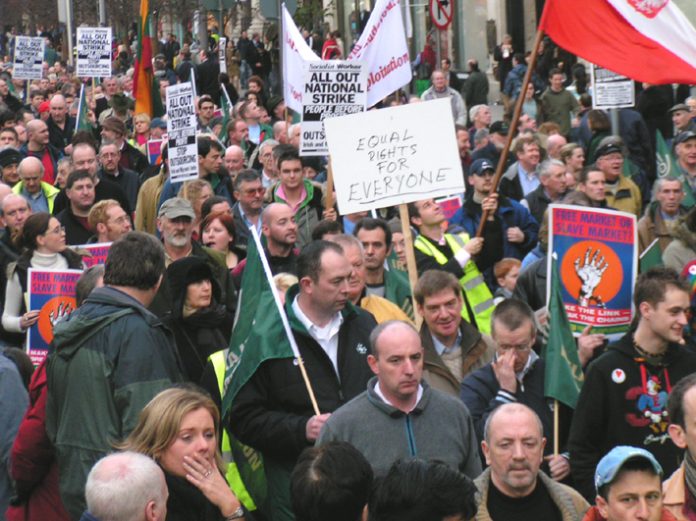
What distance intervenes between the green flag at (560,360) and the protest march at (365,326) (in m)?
0.01

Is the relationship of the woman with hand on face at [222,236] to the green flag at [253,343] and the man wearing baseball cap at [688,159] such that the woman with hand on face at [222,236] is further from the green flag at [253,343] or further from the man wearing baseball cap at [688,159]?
the man wearing baseball cap at [688,159]

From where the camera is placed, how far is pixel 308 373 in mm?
6461

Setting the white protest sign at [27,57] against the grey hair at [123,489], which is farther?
the white protest sign at [27,57]

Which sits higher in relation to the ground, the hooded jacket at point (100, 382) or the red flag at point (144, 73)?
the red flag at point (144, 73)

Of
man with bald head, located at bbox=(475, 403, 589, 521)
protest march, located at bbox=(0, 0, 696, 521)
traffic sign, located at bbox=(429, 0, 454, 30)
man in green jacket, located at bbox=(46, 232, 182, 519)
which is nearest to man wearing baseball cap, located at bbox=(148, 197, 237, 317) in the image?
protest march, located at bbox=(0, 0, 696, 521)

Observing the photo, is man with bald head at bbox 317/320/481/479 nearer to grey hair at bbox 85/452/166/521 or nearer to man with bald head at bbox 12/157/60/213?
grey hair at bbox 85/452/166/521

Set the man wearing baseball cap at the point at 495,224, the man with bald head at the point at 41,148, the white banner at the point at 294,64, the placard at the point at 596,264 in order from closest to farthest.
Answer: the placard at the point at 596,264 → the man wearing baseball cap at the point at 495,224 → the white banner at the point at 294,64 → the man with bald head at the point at 41,148

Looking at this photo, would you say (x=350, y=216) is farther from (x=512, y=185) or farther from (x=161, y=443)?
(x=161, y=443)

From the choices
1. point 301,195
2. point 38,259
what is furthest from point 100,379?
point 301,195

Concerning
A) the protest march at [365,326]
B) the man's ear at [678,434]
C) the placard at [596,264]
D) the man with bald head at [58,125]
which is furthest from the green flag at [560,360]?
the man with bald head at [58,125]

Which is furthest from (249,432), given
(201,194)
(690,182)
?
(690,182)

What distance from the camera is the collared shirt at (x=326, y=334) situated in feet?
21.4

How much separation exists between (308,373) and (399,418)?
677 millimetres

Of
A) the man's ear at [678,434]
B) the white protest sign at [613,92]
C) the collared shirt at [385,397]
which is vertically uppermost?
the white protest sign at [613,92]
